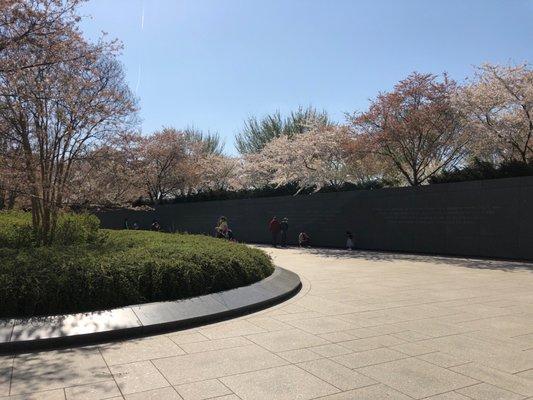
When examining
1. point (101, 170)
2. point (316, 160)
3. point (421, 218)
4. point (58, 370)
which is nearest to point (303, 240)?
point (316, 160)

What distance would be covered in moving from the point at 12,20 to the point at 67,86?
3.35 metres

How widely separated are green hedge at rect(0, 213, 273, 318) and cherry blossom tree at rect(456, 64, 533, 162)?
12491mm

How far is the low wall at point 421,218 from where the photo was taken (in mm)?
15266

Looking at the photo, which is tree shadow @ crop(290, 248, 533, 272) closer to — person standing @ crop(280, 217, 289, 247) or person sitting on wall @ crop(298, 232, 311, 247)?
person sitting on wall @ crop(298, 232, 311, 247)

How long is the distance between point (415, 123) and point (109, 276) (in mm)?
15462

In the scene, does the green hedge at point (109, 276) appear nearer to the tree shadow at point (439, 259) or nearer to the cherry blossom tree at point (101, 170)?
the cherry blossom tree at point (101, 170)

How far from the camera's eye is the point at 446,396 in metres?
4.32

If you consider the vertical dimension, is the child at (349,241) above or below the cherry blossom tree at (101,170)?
below

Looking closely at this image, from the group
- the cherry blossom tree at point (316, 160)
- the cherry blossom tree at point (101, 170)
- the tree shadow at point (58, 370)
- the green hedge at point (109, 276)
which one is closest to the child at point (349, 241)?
the cherry blossom tree at point (316, 160)

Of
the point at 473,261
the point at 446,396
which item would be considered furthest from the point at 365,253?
the point at 446,396

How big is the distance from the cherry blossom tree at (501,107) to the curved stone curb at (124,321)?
13.4 metres

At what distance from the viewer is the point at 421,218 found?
1831 centimetres

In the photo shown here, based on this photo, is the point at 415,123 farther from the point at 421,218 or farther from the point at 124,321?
the point at 124,321

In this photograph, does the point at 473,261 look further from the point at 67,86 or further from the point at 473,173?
the point at 67,86
